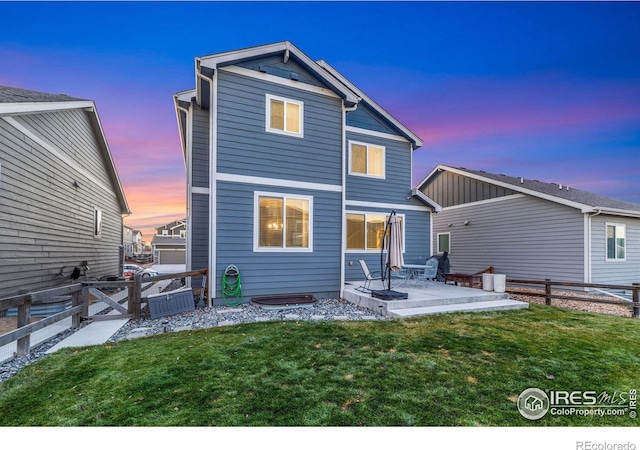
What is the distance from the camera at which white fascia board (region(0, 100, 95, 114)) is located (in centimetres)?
628

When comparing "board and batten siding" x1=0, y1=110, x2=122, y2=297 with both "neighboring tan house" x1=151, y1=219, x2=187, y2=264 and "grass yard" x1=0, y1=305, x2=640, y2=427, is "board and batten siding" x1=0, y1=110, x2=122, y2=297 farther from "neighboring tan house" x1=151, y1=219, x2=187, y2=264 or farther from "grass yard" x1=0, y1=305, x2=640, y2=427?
"neighboring tan house" x1=151, y1=219, x2=187, y2=264

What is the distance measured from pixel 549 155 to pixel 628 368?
1787 cm

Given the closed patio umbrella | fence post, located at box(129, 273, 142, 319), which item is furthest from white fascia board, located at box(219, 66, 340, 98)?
fence post, located at box(129, 273, 142, 319)

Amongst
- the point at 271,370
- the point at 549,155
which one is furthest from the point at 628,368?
the point at 549,155

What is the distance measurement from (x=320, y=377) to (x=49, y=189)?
30.8 feet

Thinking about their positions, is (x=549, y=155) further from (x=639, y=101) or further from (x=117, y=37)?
(x=117, y=37)

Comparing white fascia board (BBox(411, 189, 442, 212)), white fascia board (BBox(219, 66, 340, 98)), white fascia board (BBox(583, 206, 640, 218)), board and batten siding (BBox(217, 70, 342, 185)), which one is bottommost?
white fascia board (BBox(583, 206, 640, 218))

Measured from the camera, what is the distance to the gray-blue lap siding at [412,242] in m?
10.9

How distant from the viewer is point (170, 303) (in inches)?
258

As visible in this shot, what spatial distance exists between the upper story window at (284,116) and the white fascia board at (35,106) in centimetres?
543

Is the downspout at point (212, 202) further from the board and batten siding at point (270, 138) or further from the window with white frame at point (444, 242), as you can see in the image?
the window with white frame at point (444, 242)

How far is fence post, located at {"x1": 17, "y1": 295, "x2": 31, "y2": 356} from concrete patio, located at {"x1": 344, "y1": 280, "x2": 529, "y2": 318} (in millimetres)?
6113

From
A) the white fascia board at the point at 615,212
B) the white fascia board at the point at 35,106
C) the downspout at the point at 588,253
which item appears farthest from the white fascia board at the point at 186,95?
the downspout at the point at 588,253

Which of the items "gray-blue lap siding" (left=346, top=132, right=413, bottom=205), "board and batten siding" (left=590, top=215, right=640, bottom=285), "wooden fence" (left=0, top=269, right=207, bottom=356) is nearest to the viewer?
"wooden fence" (left=0, top=269, right=207, bottom=356)
